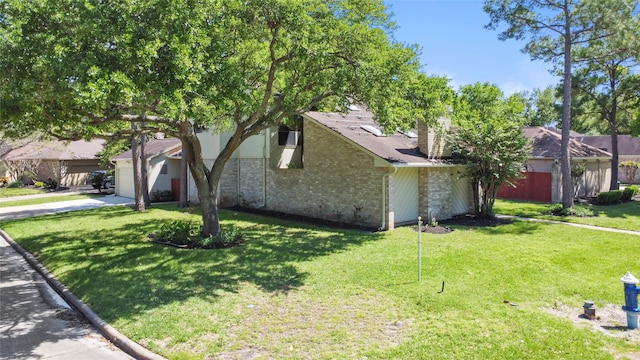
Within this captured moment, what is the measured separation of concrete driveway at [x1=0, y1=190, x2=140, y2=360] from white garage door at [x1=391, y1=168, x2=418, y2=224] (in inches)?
423

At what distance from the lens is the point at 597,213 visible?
18.7m

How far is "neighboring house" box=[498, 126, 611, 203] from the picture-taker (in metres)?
23.4

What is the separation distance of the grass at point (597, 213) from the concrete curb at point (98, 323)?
16.5 m

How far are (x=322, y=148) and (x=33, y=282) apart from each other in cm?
1100

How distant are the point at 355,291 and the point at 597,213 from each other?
53.2 ft

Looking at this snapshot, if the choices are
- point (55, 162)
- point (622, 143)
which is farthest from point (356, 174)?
point (622, 143)

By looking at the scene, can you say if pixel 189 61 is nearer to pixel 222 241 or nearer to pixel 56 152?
pixel 222 241

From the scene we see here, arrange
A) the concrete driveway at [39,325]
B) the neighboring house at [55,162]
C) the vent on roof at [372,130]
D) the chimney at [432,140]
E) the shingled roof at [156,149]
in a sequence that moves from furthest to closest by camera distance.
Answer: the neighboring house at [55,162]
the shingled roof at [156,149]
the vent on roof at [372,130]
the chimney at [432,140]
the concrete driveway at [39,325]

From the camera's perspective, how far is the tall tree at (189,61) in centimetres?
829

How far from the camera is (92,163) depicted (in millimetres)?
40094

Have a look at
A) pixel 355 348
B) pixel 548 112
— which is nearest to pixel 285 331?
pixel 355 348

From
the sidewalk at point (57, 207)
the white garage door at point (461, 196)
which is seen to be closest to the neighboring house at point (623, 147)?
the white garage door at point (461, 196)

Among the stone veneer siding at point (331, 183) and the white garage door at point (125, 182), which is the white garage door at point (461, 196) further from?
the white garage door at point (125, 182)

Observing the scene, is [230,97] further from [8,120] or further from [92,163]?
[92,163]
